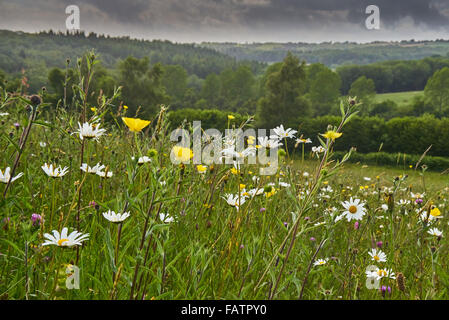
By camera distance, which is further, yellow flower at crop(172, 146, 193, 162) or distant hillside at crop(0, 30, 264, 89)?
distant hillside at crop(0, 30, 264, 89)

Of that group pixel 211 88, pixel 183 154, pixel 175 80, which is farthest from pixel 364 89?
pixel 183 154

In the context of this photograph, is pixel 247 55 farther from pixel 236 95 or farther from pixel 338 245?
pixel 338 245

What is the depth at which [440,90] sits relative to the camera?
50938mm

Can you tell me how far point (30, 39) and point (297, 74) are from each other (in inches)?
2769

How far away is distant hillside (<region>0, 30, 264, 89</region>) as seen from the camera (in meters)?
63.6

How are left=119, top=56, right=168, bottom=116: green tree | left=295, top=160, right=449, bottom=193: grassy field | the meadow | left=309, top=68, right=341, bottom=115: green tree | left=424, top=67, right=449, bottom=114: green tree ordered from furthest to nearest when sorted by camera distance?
left=309, top=68, right=341, bottom=115: green tree < left=424, top=67, right=449, bottom=114: green tree < left=119, top=56, right=168, bottom=116: green tree < left=295, top=160, right=449, bottom=193: grassy field < the meadow

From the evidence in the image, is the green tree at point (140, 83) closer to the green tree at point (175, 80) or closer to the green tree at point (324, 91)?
the green tree at point (324, 91)

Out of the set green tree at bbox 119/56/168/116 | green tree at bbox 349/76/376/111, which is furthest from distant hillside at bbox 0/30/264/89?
green tree at bbox 349/76/376/111

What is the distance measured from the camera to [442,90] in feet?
167

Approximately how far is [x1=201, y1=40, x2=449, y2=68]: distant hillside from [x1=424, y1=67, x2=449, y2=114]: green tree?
4468cm

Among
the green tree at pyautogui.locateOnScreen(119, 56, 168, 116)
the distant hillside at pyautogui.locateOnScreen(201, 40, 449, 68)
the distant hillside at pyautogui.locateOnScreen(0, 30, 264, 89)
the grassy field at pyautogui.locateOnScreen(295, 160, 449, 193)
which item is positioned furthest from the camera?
the distant hillside at pyautogui.locateOnScreen(201, 40, 449, 68)

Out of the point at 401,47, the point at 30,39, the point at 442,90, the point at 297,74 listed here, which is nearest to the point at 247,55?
the point at 401,47

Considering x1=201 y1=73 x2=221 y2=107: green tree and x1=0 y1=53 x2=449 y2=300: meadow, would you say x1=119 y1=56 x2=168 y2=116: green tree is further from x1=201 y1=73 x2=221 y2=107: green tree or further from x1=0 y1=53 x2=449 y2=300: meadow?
x1=0 y1=53 x2=449 y2=300: meadow

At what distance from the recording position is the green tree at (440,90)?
5034cm
